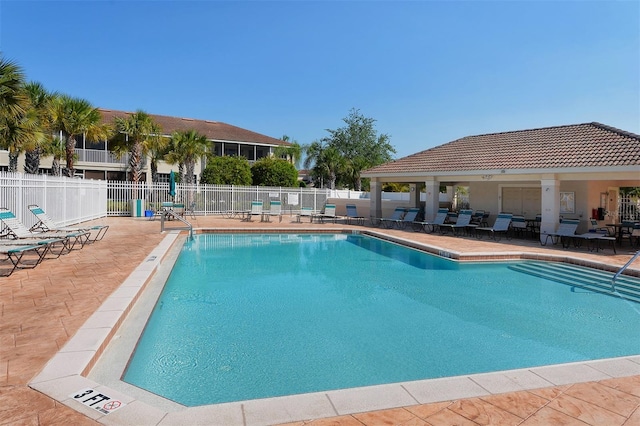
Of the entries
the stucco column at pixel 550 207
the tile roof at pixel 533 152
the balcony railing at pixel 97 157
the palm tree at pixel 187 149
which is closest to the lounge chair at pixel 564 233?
the stucco column at pixel 550 207

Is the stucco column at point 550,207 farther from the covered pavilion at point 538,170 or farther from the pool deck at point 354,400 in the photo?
the pool deck at point 354,400

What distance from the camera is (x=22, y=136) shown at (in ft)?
42.2

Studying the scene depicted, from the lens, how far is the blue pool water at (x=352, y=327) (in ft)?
14.2

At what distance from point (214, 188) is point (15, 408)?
73.2 feet

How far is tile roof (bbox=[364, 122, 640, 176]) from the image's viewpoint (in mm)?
13656

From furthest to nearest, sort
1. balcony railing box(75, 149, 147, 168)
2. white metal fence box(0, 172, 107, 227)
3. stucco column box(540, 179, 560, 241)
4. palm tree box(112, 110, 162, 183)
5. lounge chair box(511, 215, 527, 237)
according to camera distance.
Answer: balcony railing box(75, 149, 147, 168) → palm tree box(112, 110, 162, 183) → lounge chair box(511, 215, 527, 237) → stucco column box(540, 179, 560, 241) → white metal fence box(0, 172, 107, 227)

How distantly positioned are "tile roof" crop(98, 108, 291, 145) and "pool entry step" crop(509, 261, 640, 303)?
2869 cm

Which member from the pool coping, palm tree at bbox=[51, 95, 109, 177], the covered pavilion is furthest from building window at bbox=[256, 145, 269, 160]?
the pool coping

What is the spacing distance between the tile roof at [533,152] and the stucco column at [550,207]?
0.73 meters

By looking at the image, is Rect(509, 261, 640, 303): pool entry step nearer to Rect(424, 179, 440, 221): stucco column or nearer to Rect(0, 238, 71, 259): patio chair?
Rect(424, 179, 440, 221): stucco column

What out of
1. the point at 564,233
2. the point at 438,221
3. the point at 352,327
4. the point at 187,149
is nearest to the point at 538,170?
the point at 564,233

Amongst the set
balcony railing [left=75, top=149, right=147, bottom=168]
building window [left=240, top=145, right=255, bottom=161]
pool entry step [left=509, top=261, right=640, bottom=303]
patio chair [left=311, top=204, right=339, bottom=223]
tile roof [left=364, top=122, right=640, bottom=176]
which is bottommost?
pool entry step [left=509, top=261, right=640, bottom=303]

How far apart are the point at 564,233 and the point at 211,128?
31677 millimetres

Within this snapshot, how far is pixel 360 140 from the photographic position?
52.1 meters
